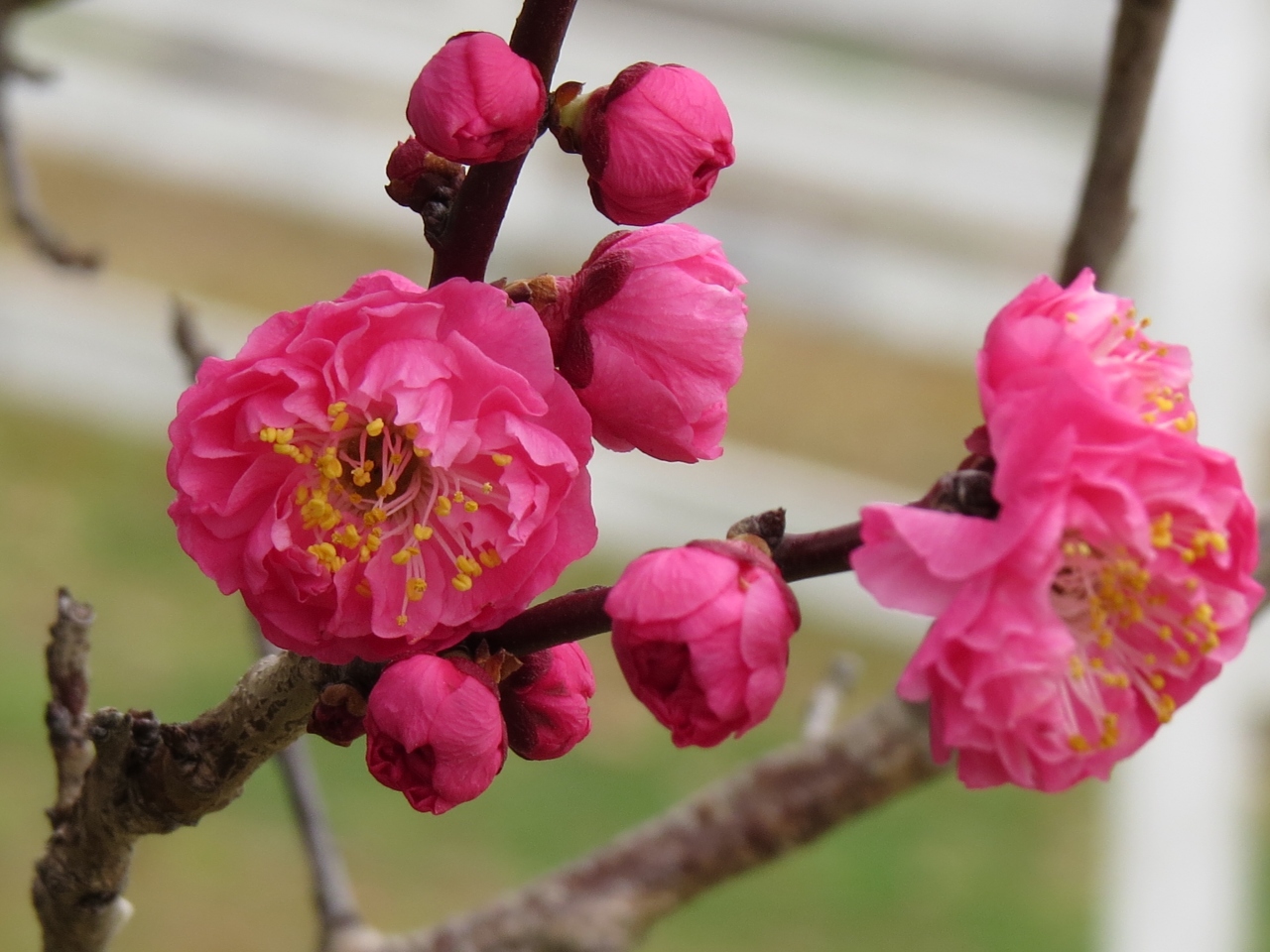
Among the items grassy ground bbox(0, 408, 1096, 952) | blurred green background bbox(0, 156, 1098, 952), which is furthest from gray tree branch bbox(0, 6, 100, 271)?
grassy ground bbox(0, 408, 1096, 952)

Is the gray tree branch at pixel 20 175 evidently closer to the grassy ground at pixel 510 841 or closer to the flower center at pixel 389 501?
the flower center at pixel 389 501

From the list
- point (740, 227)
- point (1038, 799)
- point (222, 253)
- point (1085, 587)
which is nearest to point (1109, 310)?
point (1085, 587)

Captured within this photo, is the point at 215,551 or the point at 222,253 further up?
the point at 215,551

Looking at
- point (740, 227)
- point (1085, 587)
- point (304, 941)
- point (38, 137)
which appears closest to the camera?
point (1085, 587)

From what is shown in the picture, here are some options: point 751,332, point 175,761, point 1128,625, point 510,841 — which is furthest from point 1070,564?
point 751,332

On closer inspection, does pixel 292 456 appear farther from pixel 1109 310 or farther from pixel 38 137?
pixel 38 137

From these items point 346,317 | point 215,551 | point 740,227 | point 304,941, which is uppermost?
point 346,317

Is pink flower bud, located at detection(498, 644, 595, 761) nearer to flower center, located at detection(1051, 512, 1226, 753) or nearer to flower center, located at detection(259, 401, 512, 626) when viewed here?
flower center, located at detection(259, 401, 512, 626)

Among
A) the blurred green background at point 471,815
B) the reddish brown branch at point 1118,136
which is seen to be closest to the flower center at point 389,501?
the reddish brown branch at point 1118,136
